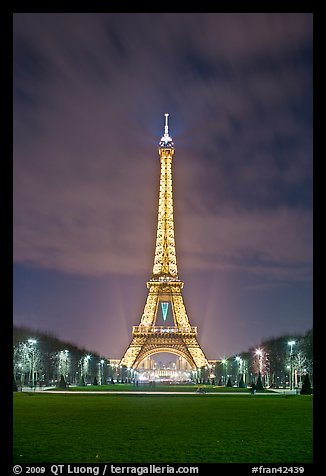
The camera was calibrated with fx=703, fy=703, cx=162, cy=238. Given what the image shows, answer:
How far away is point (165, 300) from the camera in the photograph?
9962cm

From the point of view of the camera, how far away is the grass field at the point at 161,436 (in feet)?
52.0

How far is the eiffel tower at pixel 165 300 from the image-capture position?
95000mm

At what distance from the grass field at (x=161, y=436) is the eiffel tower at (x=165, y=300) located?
64.4 meters

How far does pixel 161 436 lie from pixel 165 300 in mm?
79864

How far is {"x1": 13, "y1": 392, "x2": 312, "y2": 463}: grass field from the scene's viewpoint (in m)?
15.9

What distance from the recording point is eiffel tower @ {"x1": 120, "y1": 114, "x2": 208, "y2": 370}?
312ft

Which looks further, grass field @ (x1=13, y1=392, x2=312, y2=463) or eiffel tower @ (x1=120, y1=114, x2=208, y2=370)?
eiffel tower @ (x1=120, y1=114, x2=208, y2=370)

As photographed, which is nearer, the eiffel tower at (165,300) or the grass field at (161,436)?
the grass field at (161,436)

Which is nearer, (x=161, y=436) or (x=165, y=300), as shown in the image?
(x=161, y=436)

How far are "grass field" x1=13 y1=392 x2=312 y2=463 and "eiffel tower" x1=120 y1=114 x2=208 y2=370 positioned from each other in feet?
211

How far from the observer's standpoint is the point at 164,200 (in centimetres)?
10362
